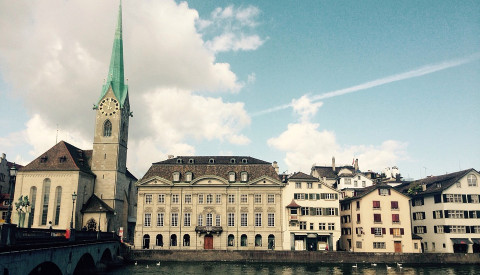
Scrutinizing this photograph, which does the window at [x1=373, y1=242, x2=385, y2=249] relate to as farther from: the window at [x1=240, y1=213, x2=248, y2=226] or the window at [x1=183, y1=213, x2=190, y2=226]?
the window at [x1=183, y1=213, x2=190, y2=226]

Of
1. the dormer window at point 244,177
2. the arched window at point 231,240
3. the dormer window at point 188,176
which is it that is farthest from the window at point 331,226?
the dormer window at point 188,176

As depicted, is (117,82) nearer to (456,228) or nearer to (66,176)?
(66,176)

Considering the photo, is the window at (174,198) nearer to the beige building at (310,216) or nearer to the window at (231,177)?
the window at (231,177)

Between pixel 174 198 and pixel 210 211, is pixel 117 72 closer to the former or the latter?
pixel 174 198

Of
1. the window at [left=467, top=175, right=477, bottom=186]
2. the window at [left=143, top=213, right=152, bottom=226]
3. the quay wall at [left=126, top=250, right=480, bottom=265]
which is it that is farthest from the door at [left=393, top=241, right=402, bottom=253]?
the window at [left=143, top=213, right=152, bottom=226]

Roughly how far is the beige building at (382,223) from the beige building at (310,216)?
416 cm

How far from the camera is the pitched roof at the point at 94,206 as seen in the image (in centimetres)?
8122

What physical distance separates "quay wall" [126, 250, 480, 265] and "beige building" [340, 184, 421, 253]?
6013mm

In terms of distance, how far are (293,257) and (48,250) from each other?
148 feet

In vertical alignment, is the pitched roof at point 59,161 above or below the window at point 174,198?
above

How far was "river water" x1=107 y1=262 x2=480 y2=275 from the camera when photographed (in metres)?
56.6

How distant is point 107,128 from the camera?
91125mm

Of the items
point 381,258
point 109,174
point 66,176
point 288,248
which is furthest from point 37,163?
point 381,258

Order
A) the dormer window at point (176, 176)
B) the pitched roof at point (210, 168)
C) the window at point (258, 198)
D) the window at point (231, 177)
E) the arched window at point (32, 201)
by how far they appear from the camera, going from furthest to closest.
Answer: the pitched roof at point (210, 168), the dormer window at point (176, 176), the window at point (231, 177), the arched window at point (32, 201), the window at point (258, 198)
